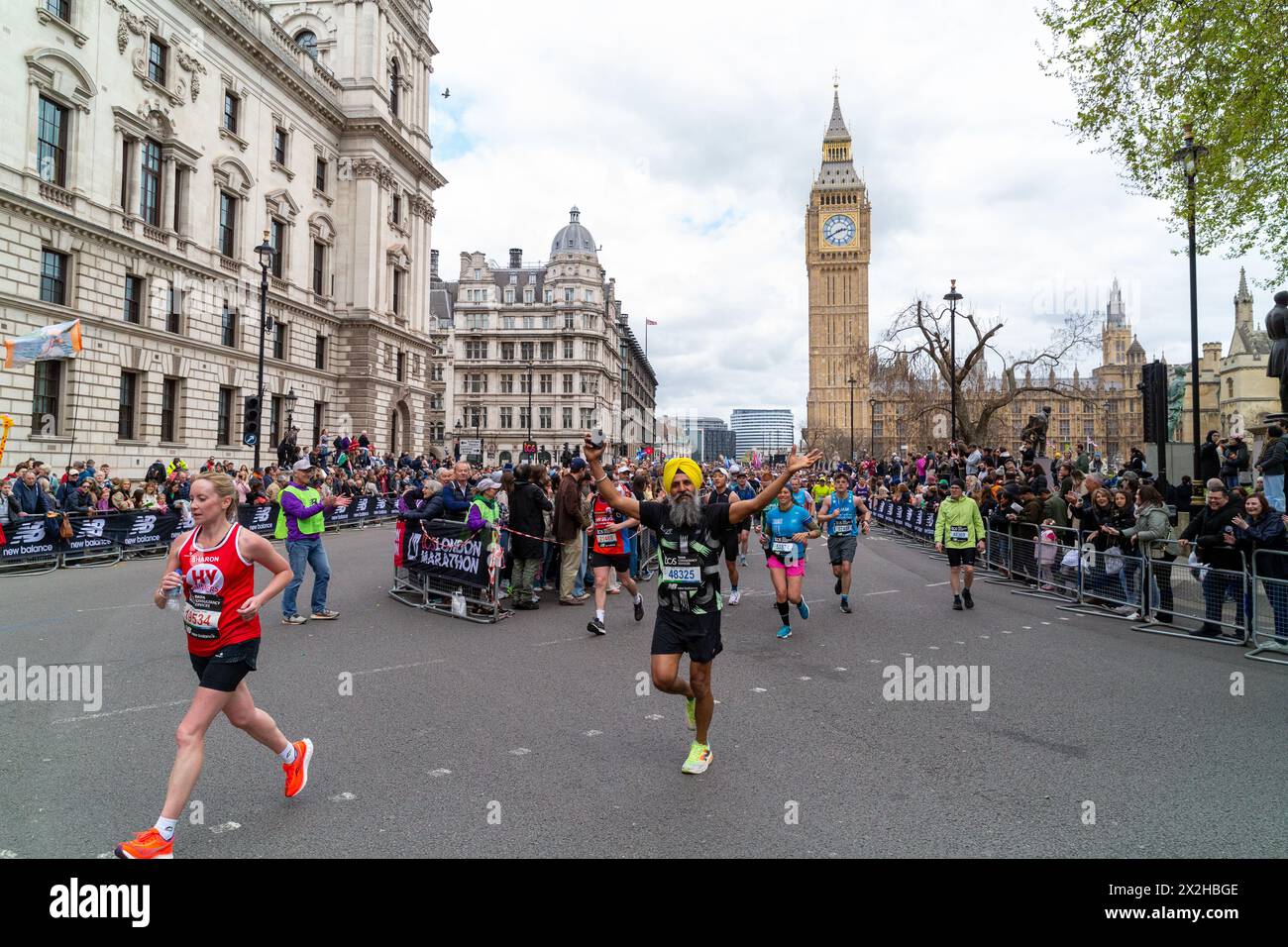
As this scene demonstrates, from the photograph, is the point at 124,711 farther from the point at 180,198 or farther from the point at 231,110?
the point at 231,110

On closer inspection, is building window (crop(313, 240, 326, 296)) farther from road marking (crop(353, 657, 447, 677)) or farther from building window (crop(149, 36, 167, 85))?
road marking (crop(353, 657, 447, 677))

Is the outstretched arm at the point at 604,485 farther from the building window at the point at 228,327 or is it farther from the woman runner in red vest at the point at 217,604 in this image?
the building window at the point at 228,327

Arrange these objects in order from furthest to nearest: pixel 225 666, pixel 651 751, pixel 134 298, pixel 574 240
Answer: pixel 574 240 → pixel 134 298 → pixel 651 751 → pixel 225 666

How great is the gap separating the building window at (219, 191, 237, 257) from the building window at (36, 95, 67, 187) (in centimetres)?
863

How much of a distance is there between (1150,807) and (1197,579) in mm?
6954

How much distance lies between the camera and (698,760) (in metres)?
5.13

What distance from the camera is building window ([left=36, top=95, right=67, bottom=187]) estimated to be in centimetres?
2498

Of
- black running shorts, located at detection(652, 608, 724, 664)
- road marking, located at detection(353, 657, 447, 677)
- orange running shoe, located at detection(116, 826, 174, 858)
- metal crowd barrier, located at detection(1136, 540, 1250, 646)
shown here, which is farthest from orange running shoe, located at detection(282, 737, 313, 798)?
metal crowd barrier, located at detection(1136, 540, 1250, 646)

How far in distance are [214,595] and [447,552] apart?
7.32 metres

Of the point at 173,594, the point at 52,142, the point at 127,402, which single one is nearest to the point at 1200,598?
the point at 173,594

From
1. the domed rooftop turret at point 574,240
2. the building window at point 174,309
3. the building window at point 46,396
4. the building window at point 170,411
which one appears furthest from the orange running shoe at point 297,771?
the domed rooftop turret at point 574,240

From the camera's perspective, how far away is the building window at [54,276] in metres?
25.1

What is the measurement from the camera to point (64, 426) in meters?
25.7

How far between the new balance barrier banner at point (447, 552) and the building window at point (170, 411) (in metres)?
24.4
